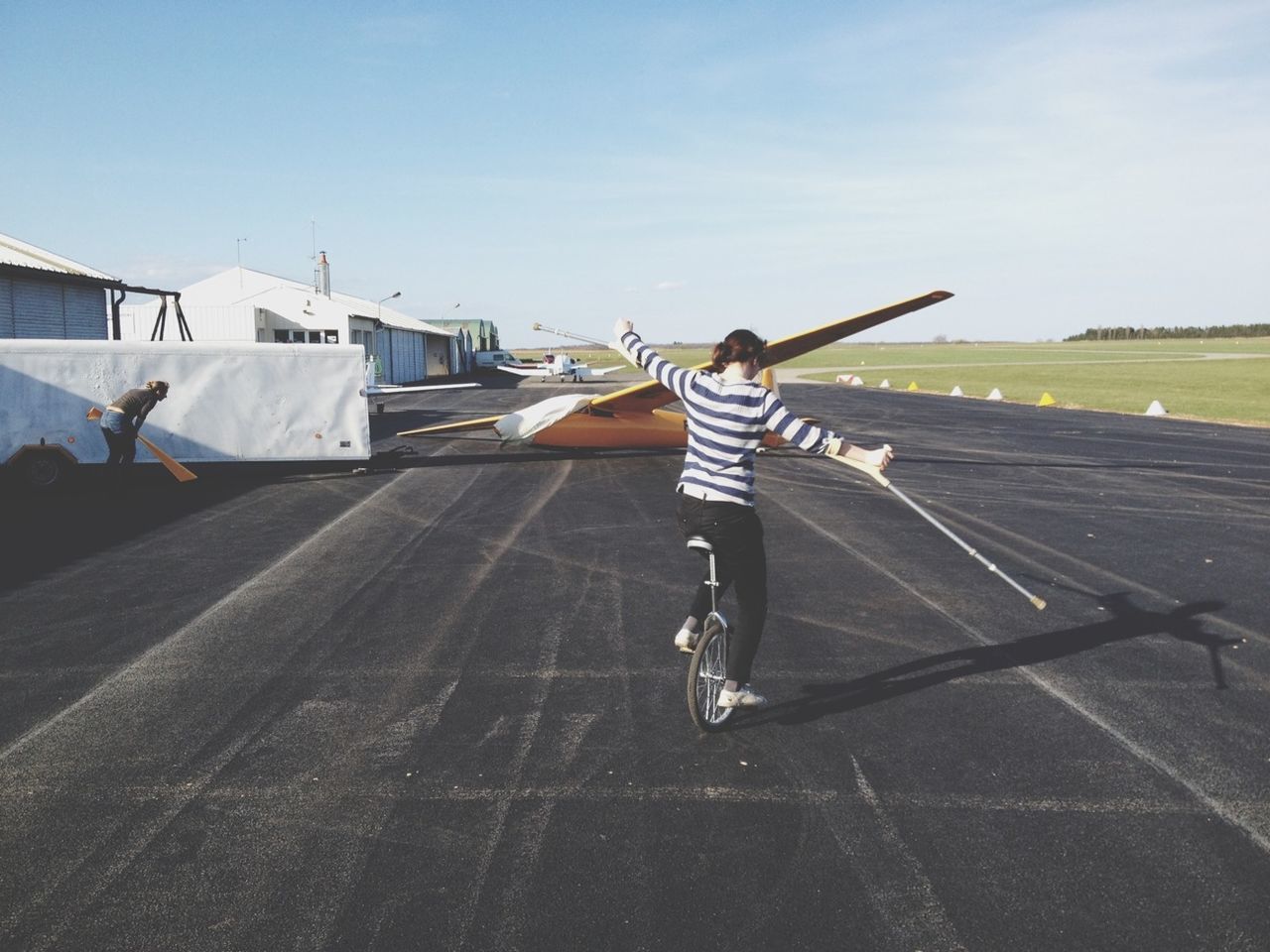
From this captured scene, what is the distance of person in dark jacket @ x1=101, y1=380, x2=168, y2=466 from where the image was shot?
13.1m

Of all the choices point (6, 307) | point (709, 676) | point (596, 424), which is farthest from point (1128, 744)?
point (6, 307)

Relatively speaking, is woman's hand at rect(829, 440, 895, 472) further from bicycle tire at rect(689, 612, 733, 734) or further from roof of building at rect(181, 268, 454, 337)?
roof of building at rect(181, 268, 454, 337)

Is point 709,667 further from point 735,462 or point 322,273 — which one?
point 322,273

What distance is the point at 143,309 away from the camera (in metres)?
44.4

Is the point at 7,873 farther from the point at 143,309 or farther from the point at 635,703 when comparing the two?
the point at 143,309

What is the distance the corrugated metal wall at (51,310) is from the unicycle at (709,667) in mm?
24430

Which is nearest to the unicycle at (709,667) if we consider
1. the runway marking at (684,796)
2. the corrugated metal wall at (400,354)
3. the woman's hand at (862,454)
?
the runway marking at (684,796)

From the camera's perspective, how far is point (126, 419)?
13219 millimetres

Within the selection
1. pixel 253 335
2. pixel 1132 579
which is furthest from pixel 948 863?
pixel 253 335

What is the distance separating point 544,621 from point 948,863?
4.09m

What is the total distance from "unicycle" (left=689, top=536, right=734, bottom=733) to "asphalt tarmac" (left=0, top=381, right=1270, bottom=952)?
5.9 inches

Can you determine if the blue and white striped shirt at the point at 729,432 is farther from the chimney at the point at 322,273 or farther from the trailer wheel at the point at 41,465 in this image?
the chimney at the point at 322,273

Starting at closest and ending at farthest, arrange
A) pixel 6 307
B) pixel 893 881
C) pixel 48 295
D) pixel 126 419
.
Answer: pixel 893 881
pixel 126 419
pixel 6 307
pixel 48 295

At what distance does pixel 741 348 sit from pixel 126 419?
11574 millimetres
